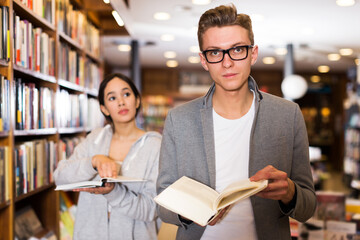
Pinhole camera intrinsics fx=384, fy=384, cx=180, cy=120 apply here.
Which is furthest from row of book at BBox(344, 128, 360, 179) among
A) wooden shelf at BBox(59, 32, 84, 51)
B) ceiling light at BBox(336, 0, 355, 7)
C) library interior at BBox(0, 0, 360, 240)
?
wooden shelf at BBox(59, 32, 84, 51)

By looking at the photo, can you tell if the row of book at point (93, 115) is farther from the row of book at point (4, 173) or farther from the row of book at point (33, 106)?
the row of book at point (4, 173)

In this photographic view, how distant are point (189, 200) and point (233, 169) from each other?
239 mm

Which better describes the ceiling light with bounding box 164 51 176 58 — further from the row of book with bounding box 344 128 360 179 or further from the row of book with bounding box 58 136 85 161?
the row of book with bounding box 58 136 85 161

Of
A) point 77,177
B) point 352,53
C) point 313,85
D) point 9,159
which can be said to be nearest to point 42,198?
point 9,159

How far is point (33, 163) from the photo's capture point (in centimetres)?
222

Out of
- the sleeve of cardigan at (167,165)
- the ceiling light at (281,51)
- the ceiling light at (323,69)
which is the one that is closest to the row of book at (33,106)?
the sleeve of cardigan at (167,165)

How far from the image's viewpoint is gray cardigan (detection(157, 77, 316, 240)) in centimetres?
125

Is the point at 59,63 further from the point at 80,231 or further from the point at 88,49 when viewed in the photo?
the point at 80,231

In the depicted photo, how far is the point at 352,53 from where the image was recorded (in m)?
7.34

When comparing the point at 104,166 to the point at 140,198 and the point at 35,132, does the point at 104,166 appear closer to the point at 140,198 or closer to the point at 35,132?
the point at 140,198

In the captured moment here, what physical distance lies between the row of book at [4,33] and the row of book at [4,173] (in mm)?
445

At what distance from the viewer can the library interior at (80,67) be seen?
1.93 metres

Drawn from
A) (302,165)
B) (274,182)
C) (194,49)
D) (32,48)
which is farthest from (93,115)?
(194,49)

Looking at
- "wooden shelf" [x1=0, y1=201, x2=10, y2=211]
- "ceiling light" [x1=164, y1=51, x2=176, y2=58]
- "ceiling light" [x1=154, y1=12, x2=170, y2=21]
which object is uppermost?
"ceiling light" [x1=154, y1=12, x2=170, y2=21]
